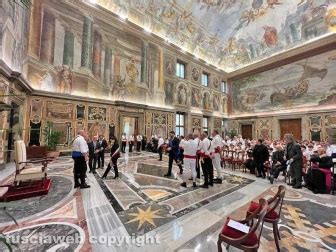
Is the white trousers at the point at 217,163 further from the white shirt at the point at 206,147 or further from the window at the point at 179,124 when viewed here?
the window at the point at 179,124

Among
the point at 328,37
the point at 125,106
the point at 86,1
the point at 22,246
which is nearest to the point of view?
the point at 22,246

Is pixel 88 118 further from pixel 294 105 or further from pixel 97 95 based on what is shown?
pixel 294 105

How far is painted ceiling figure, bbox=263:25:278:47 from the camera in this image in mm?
17377

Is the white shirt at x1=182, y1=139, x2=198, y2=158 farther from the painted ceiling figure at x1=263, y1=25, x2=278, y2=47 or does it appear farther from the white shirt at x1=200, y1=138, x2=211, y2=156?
the painted ceiling figure at x1=263, y1=25, x2=278, y2=47

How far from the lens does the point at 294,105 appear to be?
16.4 m

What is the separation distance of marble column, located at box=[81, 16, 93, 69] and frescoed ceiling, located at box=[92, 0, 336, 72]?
1691 millimetres

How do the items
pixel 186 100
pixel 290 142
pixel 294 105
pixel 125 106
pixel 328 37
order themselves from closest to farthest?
pixel 290 142, pixel 125 106, pixel 328 37, pixel 294 105, pixel 186 100

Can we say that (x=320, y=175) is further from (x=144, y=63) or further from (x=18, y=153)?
(x=144, y=63)

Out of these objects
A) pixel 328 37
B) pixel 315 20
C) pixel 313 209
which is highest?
pixel 315 20

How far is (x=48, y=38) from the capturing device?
1023cm

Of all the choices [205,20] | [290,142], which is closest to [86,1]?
[205,20]

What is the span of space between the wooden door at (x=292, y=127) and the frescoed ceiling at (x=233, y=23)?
7.07 m

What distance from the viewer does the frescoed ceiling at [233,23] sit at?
14250 mm

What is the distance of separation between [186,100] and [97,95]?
28.9 feet
